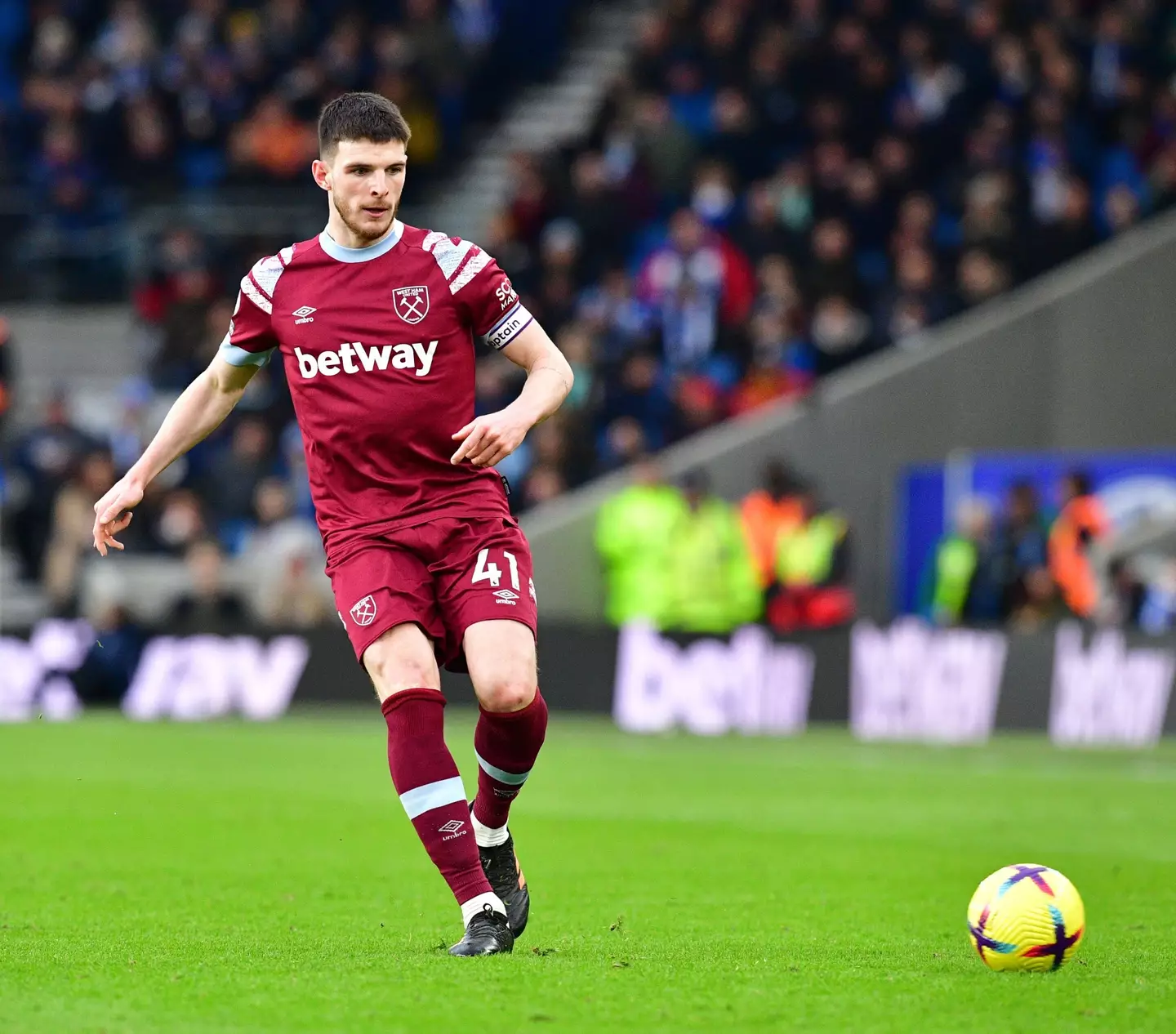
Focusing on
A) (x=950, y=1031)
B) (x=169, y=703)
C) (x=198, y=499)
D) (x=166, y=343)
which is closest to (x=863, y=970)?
(x=950, y=1031)

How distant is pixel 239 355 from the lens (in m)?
6.77

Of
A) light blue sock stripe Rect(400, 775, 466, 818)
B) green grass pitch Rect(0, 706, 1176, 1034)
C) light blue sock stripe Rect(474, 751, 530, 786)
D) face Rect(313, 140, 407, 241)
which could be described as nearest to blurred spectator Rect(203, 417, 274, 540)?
green grass pitch Rect(0, 706, 1176, 1034)

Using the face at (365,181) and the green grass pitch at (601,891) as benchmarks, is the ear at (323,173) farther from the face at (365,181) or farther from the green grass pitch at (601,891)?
the green grass pitch at (601,891)

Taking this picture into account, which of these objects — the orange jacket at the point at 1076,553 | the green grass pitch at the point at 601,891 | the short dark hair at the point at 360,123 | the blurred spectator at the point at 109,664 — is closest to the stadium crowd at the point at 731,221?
the blurred spectator at the point at 109,664

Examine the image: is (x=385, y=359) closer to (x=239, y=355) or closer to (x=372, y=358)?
(x=372, y=358)

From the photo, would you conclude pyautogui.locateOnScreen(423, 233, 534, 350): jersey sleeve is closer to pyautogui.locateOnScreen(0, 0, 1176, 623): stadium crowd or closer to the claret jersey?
the claret jersey

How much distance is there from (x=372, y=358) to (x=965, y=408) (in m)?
14.8

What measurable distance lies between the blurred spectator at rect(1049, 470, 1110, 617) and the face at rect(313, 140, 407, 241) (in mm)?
12496

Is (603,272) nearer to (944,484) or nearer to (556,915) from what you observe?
(944,484)

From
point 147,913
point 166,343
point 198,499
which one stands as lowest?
point 147,913

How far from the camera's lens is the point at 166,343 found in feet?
77.0

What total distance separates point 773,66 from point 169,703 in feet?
29.5

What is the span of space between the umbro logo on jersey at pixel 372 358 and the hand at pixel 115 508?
2.28 feet

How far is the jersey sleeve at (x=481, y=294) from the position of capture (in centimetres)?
660
